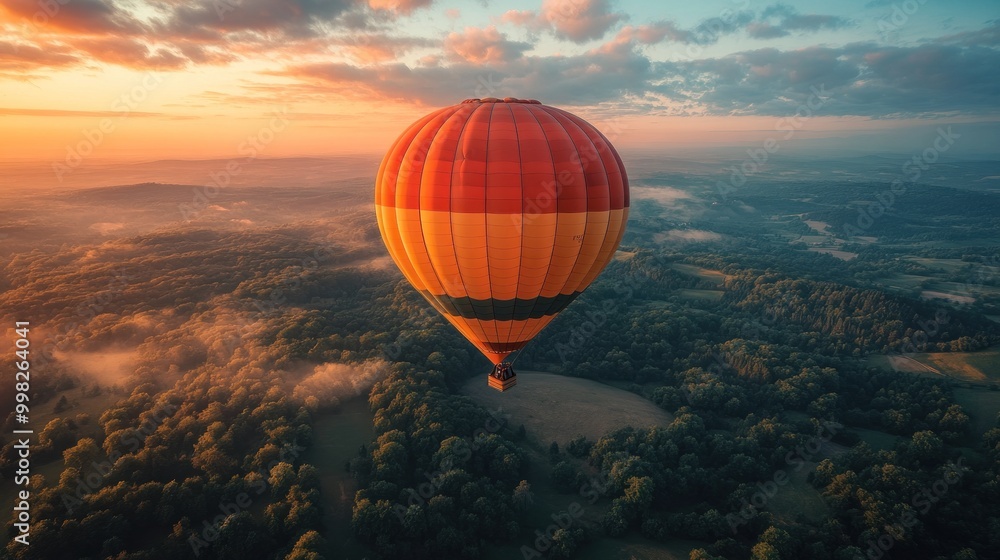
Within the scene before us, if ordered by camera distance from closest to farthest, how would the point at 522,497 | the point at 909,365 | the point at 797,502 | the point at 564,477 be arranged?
the point at 522,497
the point at 797,502
the point at 564,477
the point at 909,365

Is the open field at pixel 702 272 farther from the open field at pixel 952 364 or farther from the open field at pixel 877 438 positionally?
the open field at pixel 877 438

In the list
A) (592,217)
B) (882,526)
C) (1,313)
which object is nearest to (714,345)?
(882,526)

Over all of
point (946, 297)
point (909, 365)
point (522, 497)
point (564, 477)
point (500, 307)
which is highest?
point (500, 307)

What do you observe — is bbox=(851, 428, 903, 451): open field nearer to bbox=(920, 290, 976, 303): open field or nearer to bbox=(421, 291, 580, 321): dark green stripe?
bbox=(421, 291, 580, 321): dark green stripe

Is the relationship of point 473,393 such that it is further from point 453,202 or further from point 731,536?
point 453,202

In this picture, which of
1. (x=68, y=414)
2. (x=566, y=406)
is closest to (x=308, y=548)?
(x=566, y=406)

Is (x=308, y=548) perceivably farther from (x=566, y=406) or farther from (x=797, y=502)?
(x=797, y=502)

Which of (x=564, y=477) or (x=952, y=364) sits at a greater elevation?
(x=564, y=477)
